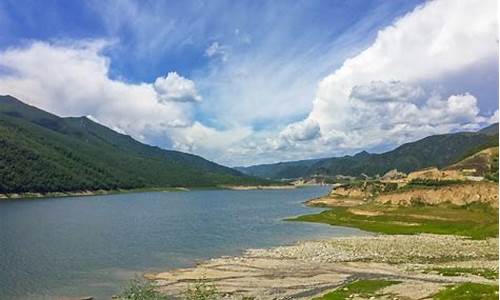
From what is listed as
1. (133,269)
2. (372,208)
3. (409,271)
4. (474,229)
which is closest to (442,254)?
(409,271)

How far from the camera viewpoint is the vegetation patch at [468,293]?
1631 inches

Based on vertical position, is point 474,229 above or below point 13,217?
below

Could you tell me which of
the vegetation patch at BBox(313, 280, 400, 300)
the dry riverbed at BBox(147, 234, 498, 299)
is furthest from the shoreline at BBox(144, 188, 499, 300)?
the vegetation patch at BBox(313, 280, 400, 300)

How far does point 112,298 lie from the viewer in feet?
190

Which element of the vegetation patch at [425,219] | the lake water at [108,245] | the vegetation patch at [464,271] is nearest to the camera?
the vegetation patch at [464,271]

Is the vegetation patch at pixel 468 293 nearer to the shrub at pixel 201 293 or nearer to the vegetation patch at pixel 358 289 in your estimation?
the vegetation patch at pixel 358 289

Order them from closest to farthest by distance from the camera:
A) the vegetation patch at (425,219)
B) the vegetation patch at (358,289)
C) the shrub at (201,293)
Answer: the shrub at (201,293) → the vegetation patch at (358,289) → the vegetation patch at (425,219)

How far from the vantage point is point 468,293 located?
4372 cm

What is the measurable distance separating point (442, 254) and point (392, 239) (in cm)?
2218

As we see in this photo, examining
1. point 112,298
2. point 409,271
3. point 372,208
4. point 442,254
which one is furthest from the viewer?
point 372,208

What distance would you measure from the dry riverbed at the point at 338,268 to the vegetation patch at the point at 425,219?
1489 cm

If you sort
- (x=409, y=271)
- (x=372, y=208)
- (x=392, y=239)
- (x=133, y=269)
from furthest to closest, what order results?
(x=372, y=208), (x=392, y=239), (x=133, y=269), (x=409, y=271)

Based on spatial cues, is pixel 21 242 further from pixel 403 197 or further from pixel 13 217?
pixel 403 197

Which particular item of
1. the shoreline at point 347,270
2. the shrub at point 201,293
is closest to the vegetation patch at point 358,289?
the shoreline at point 347,270
